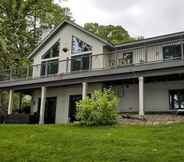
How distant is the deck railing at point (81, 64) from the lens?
56.9 ft

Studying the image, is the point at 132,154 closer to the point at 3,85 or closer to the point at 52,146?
the point at 52,146

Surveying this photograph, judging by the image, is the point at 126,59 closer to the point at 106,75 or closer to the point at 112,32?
the point at 106,75

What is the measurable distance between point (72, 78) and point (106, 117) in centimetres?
516

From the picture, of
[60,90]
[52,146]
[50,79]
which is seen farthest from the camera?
[60,90]

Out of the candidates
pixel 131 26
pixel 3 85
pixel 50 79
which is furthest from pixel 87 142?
pixel 131 26

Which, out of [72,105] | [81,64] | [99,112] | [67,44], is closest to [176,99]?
[99,112]

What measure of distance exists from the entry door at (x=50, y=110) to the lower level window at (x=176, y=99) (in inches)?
332

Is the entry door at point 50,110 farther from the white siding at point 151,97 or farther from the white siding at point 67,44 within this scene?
the white siding at point 151,97

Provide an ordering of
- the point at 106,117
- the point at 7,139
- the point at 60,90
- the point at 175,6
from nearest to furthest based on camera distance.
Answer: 1. the point at 7,139
2. the point at 106,117
3. the point at 60,90
4. the point at 175,6

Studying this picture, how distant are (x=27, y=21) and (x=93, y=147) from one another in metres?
27.3

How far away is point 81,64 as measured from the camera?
18.5 metres

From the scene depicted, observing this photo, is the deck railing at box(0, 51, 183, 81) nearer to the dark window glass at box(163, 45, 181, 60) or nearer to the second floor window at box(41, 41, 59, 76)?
the second floor window at box(41, 41, 59, 76)

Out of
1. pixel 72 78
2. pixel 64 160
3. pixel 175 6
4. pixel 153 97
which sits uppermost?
pixel 175 6

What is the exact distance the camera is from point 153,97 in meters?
16.2
